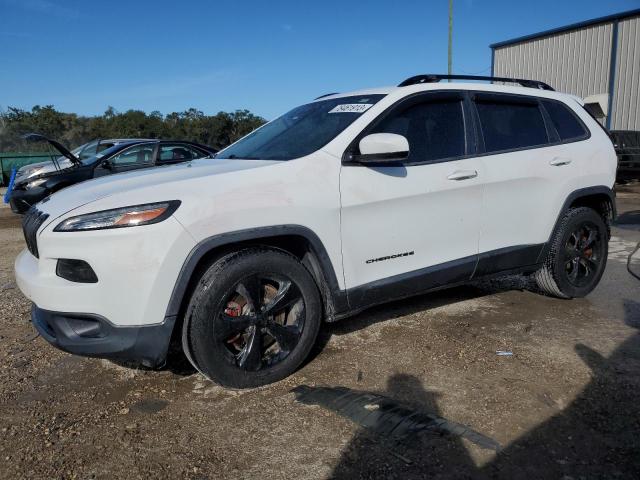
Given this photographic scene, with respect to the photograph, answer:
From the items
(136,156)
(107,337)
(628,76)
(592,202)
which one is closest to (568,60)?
(628,76)

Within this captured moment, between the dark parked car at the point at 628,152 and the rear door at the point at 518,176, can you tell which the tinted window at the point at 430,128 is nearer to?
the rear door at the point at 518,176

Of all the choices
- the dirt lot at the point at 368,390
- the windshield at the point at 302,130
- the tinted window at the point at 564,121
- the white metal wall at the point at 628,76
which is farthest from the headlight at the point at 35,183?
the white metal wall at the point at 628,76

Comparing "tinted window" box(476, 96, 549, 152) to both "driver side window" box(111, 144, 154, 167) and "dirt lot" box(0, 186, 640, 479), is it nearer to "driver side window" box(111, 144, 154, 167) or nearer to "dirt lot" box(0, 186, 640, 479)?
"dirt lot" box(0, 186, 640, 479)

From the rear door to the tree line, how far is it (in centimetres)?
2840

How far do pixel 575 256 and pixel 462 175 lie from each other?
166 centimetres

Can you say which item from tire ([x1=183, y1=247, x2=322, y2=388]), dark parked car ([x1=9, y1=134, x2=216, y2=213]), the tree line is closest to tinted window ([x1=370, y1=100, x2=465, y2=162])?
tire ([x1=183, y1=247, x2=322, y2=388])

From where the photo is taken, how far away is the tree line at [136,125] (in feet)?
123

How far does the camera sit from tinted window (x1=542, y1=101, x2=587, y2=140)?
4324 mm

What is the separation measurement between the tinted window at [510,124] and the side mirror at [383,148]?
1.05 m

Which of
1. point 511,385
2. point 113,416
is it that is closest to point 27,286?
point 113,416

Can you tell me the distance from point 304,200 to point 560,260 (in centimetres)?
256

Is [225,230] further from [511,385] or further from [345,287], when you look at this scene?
[511,385]

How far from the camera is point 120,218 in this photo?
2.61 m

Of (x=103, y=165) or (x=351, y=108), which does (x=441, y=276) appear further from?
(x=103, y=165)
